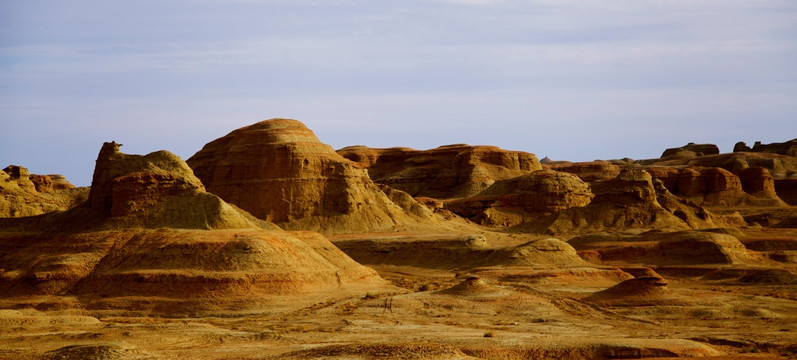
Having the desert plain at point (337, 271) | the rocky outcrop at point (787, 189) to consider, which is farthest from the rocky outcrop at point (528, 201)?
the rocky outcrop at point (787, 189)

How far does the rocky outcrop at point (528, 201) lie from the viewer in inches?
4250

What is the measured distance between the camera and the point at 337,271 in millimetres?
52750

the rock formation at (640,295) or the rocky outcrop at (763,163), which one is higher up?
the rocky outcrop at (763,163)

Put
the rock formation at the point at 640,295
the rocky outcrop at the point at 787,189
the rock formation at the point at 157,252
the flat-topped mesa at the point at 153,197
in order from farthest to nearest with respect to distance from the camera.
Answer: the rocky outcrop at the point at 787,189, the flat-topped mesa at the point at 153,197, the rock formation at the point at 640,295, the rock formation at the point at 157,252

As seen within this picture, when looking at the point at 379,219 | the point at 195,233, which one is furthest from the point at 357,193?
the point at 195,233

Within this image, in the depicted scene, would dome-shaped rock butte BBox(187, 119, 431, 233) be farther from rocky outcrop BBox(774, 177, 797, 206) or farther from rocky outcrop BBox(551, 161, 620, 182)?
rocky outcrop BBox(774, 177, 797, 206)

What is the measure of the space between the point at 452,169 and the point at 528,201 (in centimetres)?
2605

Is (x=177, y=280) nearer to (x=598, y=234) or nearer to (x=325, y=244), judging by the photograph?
(x=325, y=244)

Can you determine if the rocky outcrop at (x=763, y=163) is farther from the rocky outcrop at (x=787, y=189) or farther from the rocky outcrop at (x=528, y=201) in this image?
the rocky outcrop at (x=528, y=201)

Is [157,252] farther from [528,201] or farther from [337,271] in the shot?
[528,201]

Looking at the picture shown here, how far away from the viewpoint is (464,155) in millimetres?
134500

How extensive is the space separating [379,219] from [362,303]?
38.0 metres

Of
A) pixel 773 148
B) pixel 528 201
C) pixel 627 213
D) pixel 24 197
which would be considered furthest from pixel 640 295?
pixel 773 148

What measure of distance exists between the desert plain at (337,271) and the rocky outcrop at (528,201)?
24.0ft
